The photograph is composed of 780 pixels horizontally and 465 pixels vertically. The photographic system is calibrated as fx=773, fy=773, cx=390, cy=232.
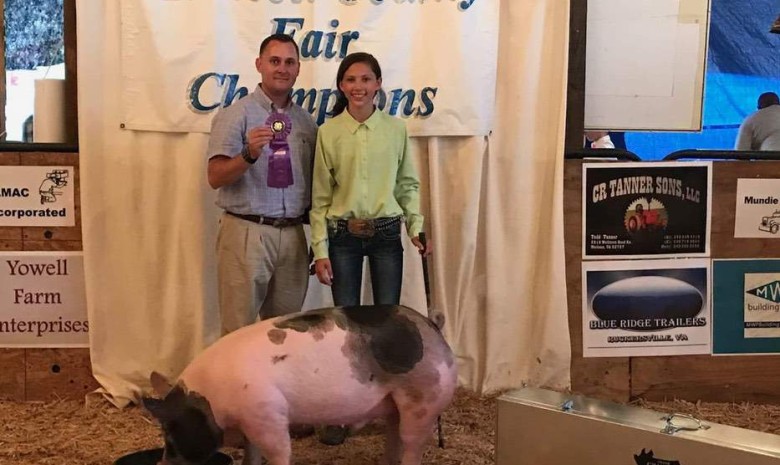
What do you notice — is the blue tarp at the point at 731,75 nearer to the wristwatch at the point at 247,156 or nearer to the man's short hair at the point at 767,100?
the man's short hair at the point at 767,100

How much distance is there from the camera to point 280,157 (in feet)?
9.22

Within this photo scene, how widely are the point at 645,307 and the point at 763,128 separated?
3.63 feet

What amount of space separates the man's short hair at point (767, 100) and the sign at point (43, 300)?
333 centimetres

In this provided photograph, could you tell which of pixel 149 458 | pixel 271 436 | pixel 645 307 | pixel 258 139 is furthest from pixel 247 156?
pixel 645 307

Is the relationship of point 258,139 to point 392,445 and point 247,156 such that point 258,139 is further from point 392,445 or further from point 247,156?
point 392,445

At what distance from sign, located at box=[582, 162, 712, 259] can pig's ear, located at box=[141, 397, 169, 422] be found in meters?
2.06

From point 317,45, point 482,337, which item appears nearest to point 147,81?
point 317,45

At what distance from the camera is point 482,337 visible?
358cm

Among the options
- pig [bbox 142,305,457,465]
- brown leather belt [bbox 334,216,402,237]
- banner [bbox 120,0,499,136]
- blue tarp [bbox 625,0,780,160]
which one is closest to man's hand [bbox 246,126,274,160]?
brown leather belt [bbox 334,216,402,237]

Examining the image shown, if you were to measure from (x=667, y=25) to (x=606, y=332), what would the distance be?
1.45m

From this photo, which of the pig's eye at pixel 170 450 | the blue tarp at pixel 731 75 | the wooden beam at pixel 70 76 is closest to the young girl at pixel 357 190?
the pig's eye at pixel 170 450

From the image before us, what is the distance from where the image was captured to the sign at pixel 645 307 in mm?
3533

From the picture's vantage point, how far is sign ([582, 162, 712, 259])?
11.5 ft

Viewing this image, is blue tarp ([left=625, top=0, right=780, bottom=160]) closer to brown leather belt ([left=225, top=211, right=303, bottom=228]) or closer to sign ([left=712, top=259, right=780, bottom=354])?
sign ([left=712, top=259, right=780, bottom=354])
